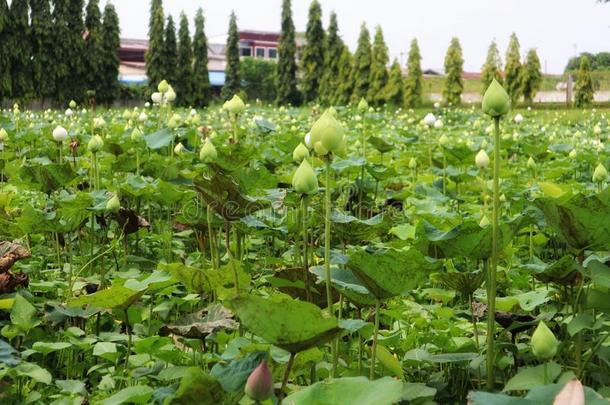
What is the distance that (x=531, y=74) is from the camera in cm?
1972

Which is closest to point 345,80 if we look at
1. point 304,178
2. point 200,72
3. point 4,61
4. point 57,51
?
point 200,72

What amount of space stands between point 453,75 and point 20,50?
1175 centimetres

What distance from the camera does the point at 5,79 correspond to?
1891 centimetres

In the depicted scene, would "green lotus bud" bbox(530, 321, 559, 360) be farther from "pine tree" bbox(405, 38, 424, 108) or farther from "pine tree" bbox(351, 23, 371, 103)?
"pine tree" bbox(351, 23, 371, 103)

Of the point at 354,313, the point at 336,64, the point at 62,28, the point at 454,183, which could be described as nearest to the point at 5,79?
the point at 62,28

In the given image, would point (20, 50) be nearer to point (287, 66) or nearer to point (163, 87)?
point (287, 66)

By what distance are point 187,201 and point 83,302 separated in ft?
4.20

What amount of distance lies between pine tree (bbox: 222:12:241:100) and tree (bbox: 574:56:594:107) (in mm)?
12257

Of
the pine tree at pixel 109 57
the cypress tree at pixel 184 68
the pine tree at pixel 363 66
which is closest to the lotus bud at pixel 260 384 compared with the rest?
the pine tree at pixel 363 66

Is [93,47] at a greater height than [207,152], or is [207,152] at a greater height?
[93,47]

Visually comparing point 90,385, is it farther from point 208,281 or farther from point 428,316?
point 428,316

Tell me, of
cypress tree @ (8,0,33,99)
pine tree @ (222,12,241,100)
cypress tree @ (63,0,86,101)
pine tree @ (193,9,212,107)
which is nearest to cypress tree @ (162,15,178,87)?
pine tree @ (193,9,212,107)

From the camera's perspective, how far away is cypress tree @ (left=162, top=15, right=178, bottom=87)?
73.8 ft

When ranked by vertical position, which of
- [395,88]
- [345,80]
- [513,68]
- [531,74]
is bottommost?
[395,88]
